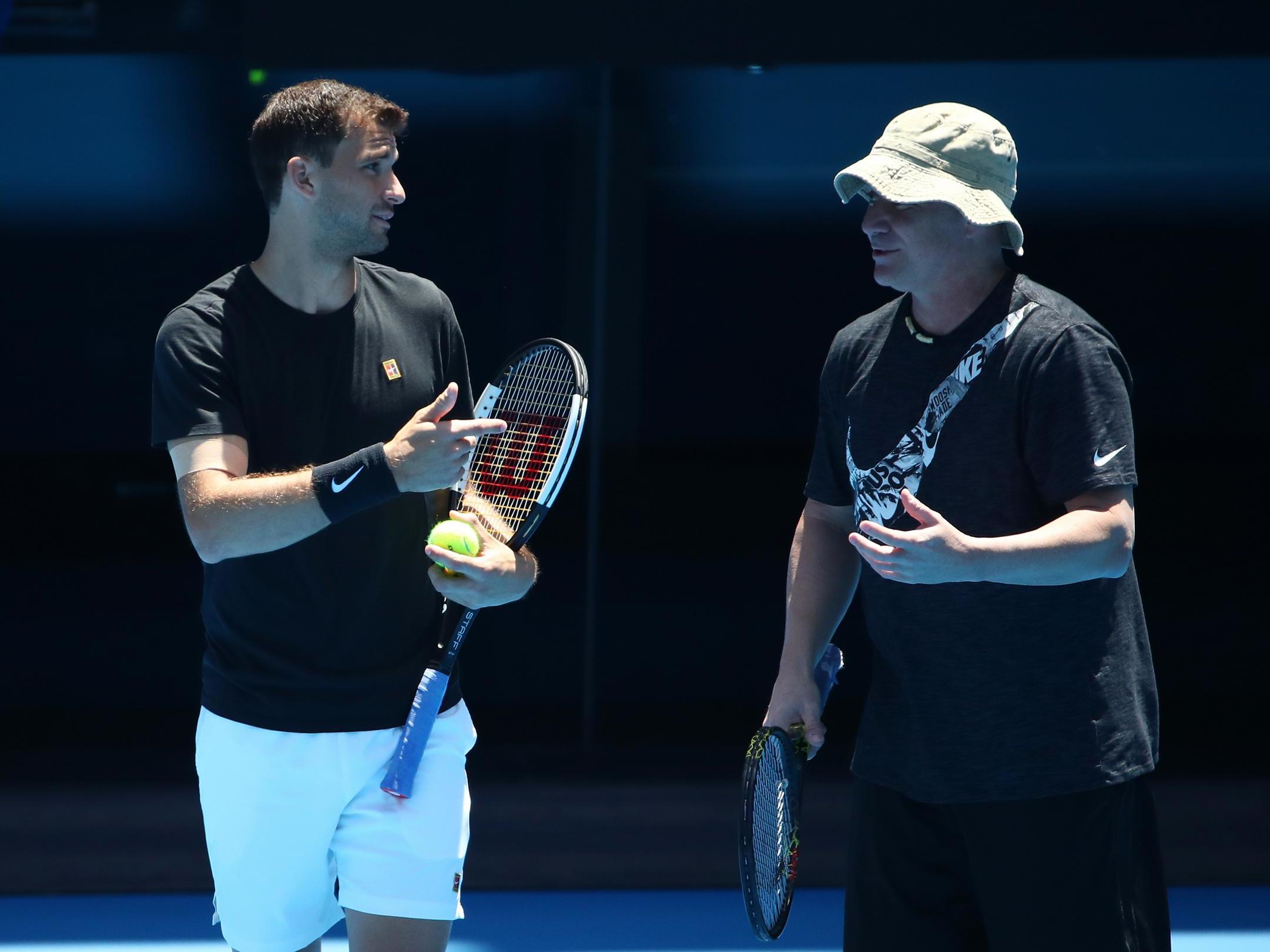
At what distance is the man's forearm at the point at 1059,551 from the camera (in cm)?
171

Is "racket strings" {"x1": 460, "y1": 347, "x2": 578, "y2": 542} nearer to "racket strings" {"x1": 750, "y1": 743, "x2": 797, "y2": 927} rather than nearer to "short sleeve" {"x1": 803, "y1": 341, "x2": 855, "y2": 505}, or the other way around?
"short sleeve" {"x1": 803, "y1": 341, "x2": 855, "y2": 505}

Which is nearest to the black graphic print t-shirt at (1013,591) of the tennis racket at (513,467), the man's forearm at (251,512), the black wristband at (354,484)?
the tennis racket at (513,467)

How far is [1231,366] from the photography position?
4.64 meters

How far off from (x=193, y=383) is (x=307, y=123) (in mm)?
394

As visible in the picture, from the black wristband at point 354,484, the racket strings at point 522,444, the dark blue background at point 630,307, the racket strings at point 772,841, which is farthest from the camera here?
the dark blue background at point 630,307

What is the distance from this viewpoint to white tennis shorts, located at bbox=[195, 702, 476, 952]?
2121mm

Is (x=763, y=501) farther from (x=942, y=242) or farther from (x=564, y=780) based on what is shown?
(x=942, y=242)

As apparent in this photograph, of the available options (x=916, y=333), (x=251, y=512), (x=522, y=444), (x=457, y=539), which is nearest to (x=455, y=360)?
(x=522, y=444)

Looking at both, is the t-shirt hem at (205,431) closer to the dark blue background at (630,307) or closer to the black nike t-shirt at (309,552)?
the black nike t-shirt at (309,552)

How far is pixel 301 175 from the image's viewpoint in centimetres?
210

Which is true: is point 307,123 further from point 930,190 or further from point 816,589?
point 816,589

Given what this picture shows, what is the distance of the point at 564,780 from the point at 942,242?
2.68 m

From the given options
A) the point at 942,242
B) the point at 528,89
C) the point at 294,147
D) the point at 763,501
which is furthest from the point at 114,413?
the point at 942,242

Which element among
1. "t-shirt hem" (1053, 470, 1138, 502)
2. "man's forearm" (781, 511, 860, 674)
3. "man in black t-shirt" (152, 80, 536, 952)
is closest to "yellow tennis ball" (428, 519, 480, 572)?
"man in black t-shirt" (152, 80, 536, 952)
